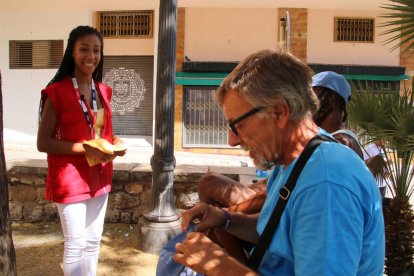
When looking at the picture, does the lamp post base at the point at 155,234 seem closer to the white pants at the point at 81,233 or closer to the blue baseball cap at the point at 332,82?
the white pants at the point at 81,233

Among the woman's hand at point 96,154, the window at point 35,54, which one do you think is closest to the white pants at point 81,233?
the woman's hand at point 96,154

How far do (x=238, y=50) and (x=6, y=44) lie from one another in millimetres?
6773

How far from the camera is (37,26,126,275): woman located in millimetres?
2385

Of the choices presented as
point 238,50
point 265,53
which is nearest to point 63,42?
point 238,50

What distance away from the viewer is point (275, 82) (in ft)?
3.81

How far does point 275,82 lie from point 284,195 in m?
0.32

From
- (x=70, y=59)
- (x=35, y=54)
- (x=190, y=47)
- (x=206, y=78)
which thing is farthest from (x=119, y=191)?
(x=35, y=54)

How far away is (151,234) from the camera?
390cm

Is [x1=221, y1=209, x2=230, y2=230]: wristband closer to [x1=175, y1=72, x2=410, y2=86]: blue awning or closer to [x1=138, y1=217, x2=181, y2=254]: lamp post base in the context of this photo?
[x1=138, y1=217, x2=181, y2=254]: lamp post base

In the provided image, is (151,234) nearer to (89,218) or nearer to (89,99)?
(89,218)

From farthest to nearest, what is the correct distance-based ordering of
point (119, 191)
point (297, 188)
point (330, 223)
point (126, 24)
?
1. point (126, 24)
2. point (119, 191)
3. point (297, 188)
4. point (330, 223)

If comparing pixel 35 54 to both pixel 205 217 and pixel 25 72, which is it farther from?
pixel 205 217

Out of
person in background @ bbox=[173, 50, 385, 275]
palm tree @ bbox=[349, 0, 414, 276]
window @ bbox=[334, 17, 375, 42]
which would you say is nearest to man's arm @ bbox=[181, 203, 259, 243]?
person in background @ bbox=[173, 50, 385, 275]

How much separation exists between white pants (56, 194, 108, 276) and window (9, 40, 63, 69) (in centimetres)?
1002
